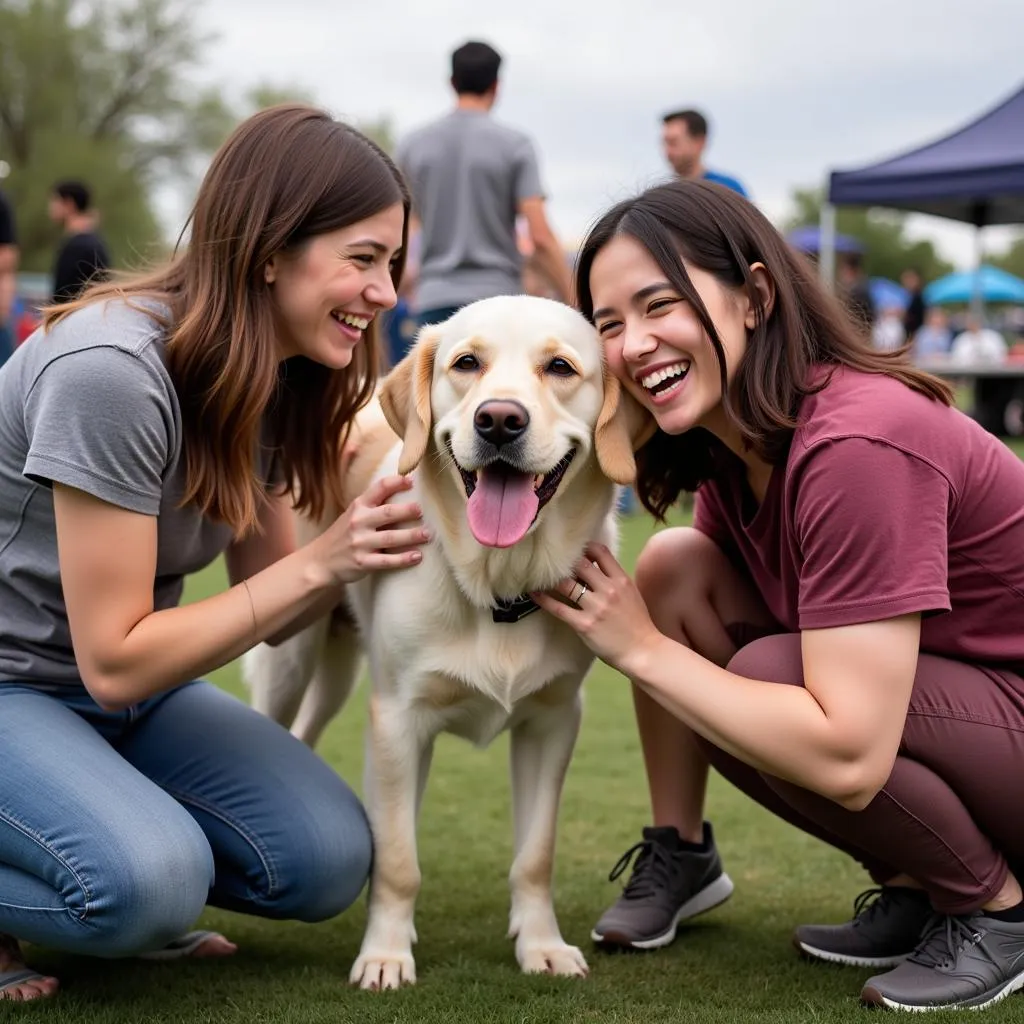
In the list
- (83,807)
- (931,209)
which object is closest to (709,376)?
(83,807)

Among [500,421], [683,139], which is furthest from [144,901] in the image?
[683,139]

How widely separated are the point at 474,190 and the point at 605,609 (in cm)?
405

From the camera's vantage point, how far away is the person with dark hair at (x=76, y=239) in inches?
309

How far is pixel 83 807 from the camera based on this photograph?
2254 millimetres

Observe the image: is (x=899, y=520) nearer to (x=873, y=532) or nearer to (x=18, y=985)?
(x=873, y=532)

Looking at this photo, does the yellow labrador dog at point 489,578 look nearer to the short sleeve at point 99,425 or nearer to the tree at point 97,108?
the short sleeve at point 99,425

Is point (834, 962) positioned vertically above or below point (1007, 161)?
below

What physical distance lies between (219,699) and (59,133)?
35.6m

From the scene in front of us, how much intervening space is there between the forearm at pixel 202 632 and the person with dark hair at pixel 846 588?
0.50 meters

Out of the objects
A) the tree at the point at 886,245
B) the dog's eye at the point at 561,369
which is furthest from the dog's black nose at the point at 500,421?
the tree at the point at 886,245

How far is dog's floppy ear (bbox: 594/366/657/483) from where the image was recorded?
8.31ft

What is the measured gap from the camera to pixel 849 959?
2.58 m

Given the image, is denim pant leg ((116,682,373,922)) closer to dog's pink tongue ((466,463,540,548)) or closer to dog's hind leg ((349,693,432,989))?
dog's hind leg ((349,693,432,989))

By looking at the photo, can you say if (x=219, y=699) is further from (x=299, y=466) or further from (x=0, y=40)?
(x=0, y=40)
